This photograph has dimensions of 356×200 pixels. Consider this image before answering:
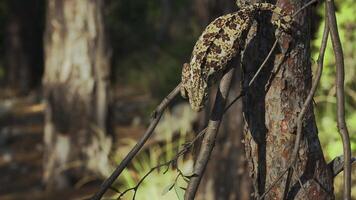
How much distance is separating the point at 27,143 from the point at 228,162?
673 centimetres

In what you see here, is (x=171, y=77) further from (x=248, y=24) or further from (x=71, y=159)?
(x=248, y=24)

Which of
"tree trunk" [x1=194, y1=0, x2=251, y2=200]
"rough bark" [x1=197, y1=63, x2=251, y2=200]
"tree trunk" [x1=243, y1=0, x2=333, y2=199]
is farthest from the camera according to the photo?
"rough bark" [x1=197, y1=63, x2=251, y2=200]

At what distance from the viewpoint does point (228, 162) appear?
17.7 ft

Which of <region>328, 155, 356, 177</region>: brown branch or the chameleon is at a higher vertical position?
the chameleon

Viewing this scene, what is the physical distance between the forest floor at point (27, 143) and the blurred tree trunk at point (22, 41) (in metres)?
0.81

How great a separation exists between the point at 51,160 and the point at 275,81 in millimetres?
6171

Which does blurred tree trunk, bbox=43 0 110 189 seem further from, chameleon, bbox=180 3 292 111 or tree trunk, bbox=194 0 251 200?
chameleon, bbox=180 3 292 111

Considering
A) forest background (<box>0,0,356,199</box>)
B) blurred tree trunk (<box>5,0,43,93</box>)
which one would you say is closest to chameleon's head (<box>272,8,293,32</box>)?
forest background (<box>0,0,356,199</box>)

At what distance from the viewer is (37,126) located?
43.2ft

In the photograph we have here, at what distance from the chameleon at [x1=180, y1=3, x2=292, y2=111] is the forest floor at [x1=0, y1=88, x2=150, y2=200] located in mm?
5243

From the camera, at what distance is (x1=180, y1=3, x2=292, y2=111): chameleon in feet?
6.97

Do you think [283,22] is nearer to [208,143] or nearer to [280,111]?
[280,111]

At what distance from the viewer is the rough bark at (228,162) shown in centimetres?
523

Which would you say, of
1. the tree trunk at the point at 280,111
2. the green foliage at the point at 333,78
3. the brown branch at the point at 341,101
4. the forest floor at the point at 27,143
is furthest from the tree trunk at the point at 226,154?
the brown branch at the point at 341,101
